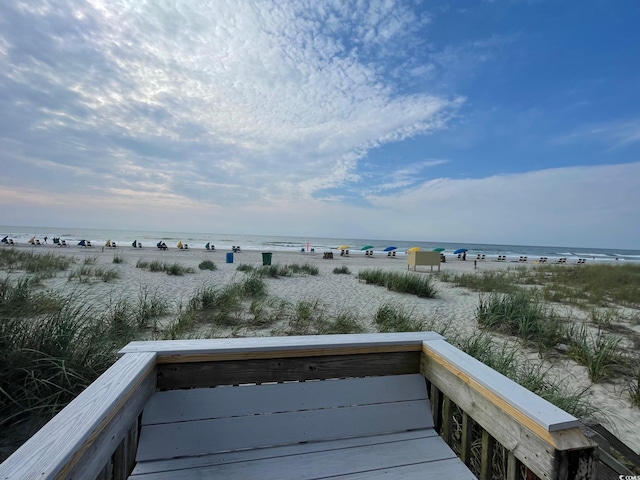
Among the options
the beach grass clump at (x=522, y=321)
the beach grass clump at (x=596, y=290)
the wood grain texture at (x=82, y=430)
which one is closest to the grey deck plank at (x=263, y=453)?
the wood grain texture at (x=82, y=430)

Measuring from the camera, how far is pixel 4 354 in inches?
96.5

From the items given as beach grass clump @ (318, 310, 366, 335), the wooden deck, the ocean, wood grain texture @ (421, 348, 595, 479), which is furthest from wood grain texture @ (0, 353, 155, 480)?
the ocean

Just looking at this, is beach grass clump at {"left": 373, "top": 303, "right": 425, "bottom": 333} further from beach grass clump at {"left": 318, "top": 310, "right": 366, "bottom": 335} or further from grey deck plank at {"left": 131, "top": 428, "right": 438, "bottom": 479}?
grey deck plank at {"left": 131, "top": 428, "right": 438, "bottom": 479}

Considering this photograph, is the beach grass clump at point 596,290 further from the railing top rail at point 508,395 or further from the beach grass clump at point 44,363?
the beach grass clump at point 44,363

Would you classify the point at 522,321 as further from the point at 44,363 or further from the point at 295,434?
the point at 44,363

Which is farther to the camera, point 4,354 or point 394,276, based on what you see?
point 394,276

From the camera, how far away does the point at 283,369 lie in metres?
1.85

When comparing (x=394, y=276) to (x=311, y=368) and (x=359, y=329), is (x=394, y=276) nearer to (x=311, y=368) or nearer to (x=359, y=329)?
(x=359, y=329)

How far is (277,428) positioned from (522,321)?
215 inches

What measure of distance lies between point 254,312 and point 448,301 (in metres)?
5.66

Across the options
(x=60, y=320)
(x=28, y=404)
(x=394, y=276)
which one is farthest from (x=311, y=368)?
(x=394, y=276)

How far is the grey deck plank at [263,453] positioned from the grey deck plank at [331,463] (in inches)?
1.0

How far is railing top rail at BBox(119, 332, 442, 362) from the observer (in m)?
Answer: 1.74

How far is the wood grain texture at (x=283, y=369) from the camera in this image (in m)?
1.74
